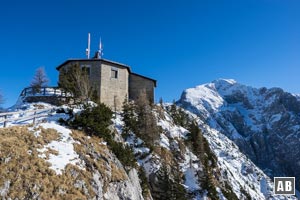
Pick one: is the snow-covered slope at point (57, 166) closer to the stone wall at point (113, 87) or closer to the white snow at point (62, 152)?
the white snow at point (62, 152)

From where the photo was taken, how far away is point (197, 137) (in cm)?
4953

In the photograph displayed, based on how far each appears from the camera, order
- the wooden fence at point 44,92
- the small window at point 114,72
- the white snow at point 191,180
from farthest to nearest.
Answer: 1. the small window at point 114,72
2. the white snow at point 191,180
3. the wooden fence at point 44,92

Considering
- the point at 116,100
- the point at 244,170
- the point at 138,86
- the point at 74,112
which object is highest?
the point at 138,86

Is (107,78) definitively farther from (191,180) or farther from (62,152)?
(62,152)

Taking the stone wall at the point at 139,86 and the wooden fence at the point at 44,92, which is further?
the stone wall at the point at 139,86

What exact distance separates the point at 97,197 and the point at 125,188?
11.6ft

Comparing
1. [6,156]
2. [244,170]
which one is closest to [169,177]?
[6,156]

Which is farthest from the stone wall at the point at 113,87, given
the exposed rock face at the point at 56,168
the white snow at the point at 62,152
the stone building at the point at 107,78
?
the white snow at the point at 62,152

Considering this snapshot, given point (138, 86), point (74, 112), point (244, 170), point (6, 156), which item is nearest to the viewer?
point (6, 156)

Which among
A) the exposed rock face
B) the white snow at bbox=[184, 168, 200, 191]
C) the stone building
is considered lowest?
the white snow at bbox=[184, 168, 200, 191]

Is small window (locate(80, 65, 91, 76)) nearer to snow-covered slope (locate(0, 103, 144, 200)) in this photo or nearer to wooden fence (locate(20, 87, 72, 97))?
wooden fence (locate(20, 87, 72, 97))

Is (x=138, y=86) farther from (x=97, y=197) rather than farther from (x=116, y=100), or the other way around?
(x=97, y=197)

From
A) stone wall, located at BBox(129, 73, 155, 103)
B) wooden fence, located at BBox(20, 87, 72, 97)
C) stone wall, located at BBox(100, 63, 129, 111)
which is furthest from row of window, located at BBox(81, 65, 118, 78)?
stone wall, located at BBox(129, 73, 155, 103)

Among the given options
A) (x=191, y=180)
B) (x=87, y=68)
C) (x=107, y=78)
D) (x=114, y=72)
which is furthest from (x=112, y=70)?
(x=191, y=180)
